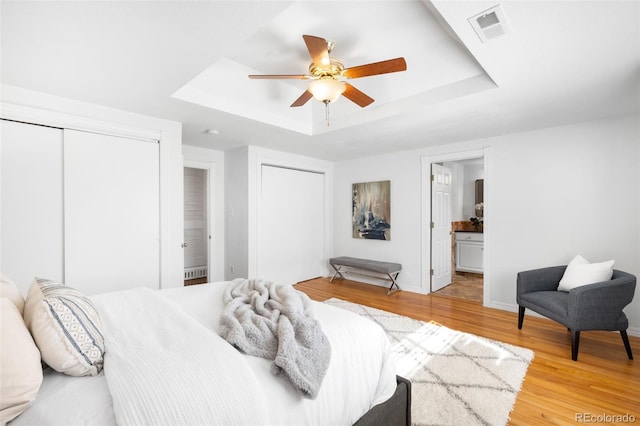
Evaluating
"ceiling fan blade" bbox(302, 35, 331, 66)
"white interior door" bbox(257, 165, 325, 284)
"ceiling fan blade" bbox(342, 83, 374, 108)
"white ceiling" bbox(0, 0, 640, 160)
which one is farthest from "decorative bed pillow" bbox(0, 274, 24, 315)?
"white interior door" bbox(257, 165, 325, 284)

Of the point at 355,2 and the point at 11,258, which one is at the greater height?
the point at 355,2

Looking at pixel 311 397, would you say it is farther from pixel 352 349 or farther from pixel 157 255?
pixel 157 255

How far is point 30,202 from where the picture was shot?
2479 millimetres

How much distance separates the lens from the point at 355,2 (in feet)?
6.63

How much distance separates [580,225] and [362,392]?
351 centimetres

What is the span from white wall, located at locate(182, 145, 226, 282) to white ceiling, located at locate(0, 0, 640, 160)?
36.9 inches

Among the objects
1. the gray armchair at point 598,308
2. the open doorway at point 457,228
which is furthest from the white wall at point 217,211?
the gray armchair at point 598,308

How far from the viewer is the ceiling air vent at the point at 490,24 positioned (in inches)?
61.5

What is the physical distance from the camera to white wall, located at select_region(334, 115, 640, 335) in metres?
3.15

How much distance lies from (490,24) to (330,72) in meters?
1.14

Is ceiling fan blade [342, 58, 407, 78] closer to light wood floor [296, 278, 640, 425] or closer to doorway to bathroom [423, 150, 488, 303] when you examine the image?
light wood floor [296, 278, 640, 425]

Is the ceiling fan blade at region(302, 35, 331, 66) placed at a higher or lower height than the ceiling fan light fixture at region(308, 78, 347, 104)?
higher

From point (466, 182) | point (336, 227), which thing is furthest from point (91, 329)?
point (466, 182)

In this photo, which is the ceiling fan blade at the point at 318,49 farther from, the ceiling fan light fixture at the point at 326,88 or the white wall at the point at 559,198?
the white wall at the point at 559,198
